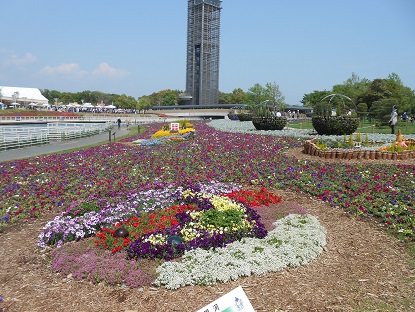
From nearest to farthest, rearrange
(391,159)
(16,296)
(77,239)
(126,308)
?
(126,308)
(16,296)
(77,239)
(391,159)

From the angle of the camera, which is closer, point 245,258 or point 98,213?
point 245,258

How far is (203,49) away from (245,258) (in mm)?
104308

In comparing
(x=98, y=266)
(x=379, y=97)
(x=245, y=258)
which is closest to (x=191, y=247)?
(x=245, y=258)

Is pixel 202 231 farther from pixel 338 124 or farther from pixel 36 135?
pixel 36 135

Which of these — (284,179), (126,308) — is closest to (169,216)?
(126,308)

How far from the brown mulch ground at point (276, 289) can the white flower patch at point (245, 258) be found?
0.35 feet

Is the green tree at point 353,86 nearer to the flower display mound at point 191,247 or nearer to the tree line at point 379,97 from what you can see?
the tree line at point 379,97

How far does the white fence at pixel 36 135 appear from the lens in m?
20.9

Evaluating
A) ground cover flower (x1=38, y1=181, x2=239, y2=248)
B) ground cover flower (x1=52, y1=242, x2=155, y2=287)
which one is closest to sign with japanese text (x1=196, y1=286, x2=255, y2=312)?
ground cover flower (x1=52, y1=242, x2=155, y2=287)

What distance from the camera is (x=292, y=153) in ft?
48.3

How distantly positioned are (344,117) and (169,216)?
47.4 ft

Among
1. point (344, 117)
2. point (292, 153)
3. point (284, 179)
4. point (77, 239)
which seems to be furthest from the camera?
point (344, 117)

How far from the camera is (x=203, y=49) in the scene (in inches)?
4104

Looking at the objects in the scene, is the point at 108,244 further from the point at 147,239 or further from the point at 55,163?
the point at 55,163
